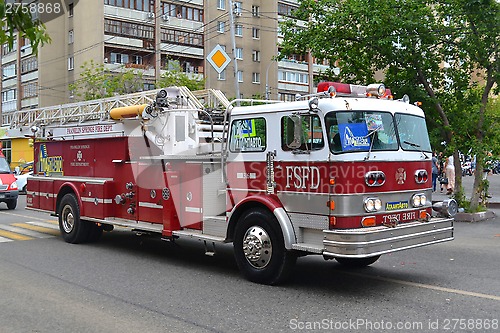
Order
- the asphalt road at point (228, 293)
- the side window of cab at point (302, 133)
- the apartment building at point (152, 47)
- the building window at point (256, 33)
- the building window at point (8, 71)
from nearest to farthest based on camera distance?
the asphalt road at point (228, 293) < the side window of cab at point (302, 133) < the apartment building at point (152, 47) < the building window at point (256, 33) < the building window at point (8, 71)

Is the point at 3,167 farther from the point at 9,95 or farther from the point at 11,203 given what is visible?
the point at 9,95

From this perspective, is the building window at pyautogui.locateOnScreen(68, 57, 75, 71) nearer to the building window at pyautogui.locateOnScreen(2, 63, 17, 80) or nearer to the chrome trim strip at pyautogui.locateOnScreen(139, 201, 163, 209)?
the building window at pyautogui.locateOnScreen(2, 63, 17, 80)

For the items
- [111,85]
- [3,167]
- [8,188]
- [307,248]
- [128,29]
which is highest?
[128,29]

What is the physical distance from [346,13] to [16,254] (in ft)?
33.2

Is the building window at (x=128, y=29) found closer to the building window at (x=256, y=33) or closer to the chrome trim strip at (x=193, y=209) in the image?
the building window at (x=256, y=33)

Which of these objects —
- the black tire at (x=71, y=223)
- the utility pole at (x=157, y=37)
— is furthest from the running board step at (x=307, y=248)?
the utility pole at (x=157, y=37)

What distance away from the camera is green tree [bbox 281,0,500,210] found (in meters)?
14.5

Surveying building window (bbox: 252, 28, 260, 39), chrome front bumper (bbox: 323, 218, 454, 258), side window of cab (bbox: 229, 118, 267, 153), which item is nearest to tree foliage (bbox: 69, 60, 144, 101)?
building window (bbox: 252, 28, 260, 39)

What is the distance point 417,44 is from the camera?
609 inches

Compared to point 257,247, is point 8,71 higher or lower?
higher

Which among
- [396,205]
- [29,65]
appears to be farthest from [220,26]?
[396,205]

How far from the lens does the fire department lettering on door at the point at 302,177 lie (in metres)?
7.11

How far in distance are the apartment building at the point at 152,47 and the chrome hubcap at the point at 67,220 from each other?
3116cm

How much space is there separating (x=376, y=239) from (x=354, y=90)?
214 centimetres
